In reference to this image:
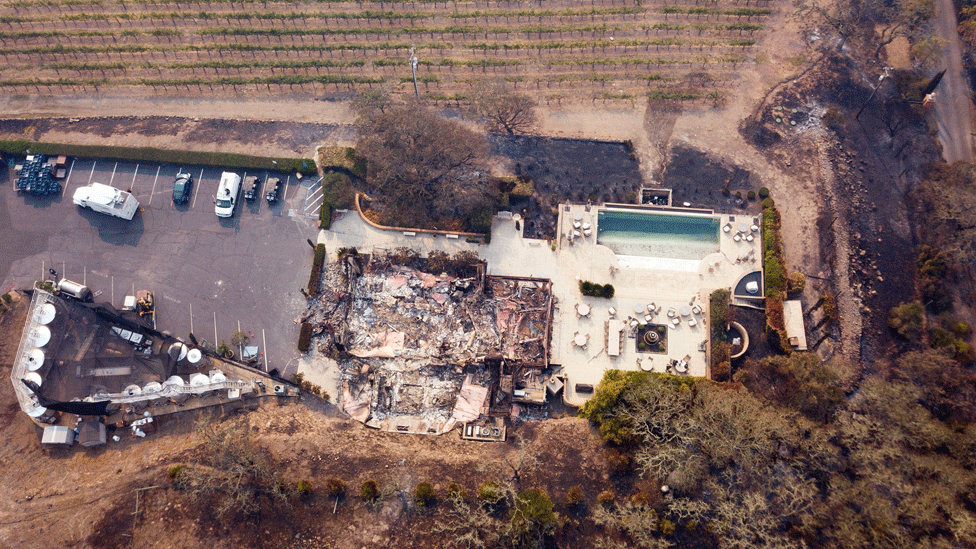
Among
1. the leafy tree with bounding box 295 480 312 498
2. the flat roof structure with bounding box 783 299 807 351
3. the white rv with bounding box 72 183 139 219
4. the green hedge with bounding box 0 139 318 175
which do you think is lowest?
the leafy tree with bounding box 295 480 312 498

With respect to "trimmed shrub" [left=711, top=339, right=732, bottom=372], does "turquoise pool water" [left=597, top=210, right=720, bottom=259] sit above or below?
above

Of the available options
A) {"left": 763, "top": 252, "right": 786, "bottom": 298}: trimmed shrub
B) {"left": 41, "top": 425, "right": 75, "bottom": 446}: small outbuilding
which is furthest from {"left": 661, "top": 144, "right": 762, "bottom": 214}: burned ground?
{"left": 41, "top": 425, "right": 75, "bottom": 446}: small outbuilding

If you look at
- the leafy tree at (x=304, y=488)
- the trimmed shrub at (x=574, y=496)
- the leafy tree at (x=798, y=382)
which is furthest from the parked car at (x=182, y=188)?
the leafy tree at (x=798, y=382)

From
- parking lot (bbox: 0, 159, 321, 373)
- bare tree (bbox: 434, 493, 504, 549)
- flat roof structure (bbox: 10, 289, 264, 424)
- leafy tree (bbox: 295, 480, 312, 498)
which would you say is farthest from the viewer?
parking lot (bbox: 0, 159, 321, 373)

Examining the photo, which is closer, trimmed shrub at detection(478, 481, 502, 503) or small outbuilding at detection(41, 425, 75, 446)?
trimmed shrub at detection(478, 481, 502, 503)

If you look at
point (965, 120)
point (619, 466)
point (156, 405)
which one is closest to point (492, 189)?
point (619, 466)

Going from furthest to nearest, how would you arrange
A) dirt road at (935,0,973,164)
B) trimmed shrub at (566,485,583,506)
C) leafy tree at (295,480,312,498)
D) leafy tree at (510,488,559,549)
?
dirt road at (935,0,973,164), leafy tree at (295,480,312,498), trimmed shrub at (566,485,583,506), leafy tree at (510,488,559,549)

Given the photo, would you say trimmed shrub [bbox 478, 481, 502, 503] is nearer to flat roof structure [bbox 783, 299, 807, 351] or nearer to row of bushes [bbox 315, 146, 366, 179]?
flat roof structure [bbox 783, 299, 807, 351]

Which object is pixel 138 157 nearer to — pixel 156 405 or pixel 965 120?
pixel 156 405
